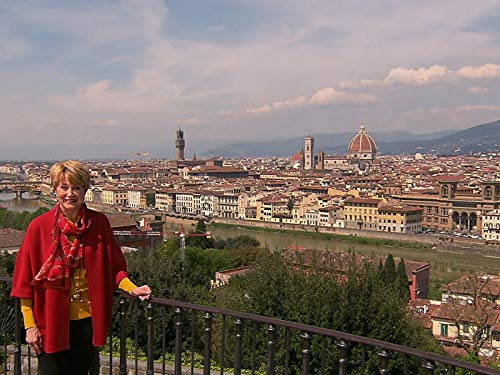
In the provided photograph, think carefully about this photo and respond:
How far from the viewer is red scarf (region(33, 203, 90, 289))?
2.13 meters

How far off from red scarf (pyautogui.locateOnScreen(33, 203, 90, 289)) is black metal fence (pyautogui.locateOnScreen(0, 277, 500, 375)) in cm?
50

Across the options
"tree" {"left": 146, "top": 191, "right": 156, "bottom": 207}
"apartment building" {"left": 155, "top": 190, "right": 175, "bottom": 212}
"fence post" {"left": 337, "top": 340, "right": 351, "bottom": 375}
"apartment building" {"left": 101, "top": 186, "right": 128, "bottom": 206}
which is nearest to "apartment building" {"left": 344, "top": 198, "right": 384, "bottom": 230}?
"apartment building" {"left": 155, "top": 190, "right": 175, "bottom": 212}

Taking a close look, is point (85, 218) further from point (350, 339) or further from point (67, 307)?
point (350, 339)

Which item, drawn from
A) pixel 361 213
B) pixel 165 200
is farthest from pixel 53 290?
pixel 165 200

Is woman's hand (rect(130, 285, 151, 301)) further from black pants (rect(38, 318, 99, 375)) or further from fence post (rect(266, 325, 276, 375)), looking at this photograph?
fence post (rect(266, 325, 276, 375))

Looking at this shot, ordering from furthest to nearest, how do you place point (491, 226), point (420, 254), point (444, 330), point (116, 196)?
point (116, 196) → point (491, 226) → point (420, 254) → point (444, 330)

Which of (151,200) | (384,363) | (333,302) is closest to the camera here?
(384,363)

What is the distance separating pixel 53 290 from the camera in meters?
2.14

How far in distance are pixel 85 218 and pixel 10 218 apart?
105ft

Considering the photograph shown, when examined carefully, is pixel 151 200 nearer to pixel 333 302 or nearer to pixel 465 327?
pixel 465 327

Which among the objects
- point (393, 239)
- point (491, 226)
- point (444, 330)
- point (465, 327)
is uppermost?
point (465, 327)

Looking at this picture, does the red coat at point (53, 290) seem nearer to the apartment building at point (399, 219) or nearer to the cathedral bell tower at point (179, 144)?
the apartment building at point (399, 219)

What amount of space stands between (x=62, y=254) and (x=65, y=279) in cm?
10

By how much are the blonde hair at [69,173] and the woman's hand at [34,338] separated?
56 centimetres
